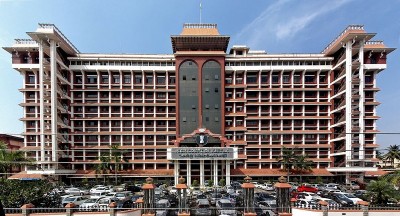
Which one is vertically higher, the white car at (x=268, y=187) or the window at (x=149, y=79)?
the window at (x=149, y=79)

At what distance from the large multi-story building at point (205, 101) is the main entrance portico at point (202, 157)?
0.94ft

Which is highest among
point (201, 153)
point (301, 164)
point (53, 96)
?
point (53, 96)

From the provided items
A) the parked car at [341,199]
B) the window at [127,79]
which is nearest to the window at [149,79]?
the window at [127,79]

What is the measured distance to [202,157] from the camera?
108ft

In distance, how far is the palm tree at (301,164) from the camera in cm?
3503

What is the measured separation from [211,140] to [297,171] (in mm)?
15224

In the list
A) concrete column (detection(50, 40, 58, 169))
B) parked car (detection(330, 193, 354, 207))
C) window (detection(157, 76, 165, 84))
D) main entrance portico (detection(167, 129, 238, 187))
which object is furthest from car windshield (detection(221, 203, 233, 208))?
concrete column (detection(50, 40, 58, 169))

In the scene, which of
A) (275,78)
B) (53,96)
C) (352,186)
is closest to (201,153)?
(275,78)

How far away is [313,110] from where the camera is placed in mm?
40062

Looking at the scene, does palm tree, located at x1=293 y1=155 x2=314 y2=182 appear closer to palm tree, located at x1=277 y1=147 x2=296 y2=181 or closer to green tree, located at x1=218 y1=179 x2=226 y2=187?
palm tree, located at x1=277 y1=147 x2=296 y2=181

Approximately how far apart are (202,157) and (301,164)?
53.2ft

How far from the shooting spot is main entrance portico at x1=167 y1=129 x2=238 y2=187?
1302 inches

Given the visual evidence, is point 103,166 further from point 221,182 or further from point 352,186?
point 352,186

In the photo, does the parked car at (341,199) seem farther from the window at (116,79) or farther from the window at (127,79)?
the window at (116,79)
